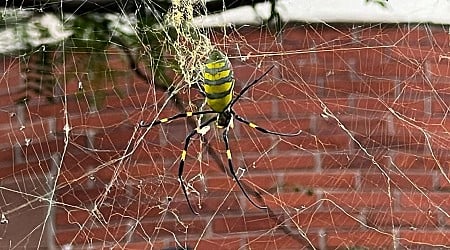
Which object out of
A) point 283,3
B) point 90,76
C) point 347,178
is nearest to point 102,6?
point 90,76

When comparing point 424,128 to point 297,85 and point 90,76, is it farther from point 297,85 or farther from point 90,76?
point 90,76

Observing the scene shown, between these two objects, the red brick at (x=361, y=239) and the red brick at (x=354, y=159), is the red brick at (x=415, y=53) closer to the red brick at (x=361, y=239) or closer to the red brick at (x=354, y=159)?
the red brick at (x=354, y=159)

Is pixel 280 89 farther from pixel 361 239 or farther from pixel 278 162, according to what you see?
pixel 361 239

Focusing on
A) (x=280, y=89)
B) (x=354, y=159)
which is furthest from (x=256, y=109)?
(x=354, y=159)

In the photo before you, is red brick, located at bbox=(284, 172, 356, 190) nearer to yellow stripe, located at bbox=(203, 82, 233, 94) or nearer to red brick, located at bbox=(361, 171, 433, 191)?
red brick, located at bbox=(361, 171, 433, 191)

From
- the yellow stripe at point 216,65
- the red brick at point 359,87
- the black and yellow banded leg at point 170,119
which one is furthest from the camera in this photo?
the red brick at point 359,87

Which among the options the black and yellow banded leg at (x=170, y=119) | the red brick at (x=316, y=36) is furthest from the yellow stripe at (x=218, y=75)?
the red brick at (x=316, y=36)
